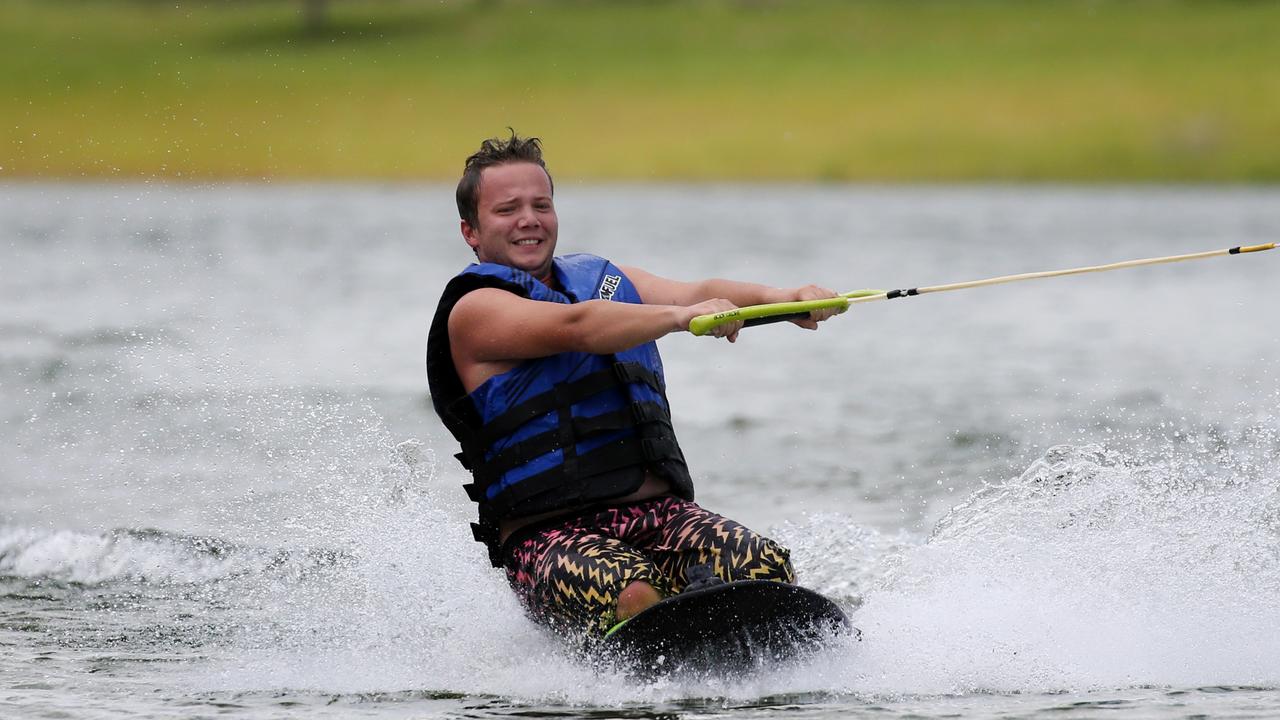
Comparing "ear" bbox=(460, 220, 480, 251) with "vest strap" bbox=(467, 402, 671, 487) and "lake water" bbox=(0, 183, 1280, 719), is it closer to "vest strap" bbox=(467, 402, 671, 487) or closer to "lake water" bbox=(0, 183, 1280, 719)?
"vest strap" bbox=(467, 402, 671, 487)

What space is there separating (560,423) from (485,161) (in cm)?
92

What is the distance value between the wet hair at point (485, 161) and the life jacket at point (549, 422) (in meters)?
0.24

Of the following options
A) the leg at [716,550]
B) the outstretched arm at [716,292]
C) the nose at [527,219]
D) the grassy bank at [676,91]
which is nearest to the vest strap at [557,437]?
the leg at [716,550]

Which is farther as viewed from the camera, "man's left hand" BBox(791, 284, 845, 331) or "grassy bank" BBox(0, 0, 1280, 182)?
"grassy bank" BBox(0, 0, 1280, 182)

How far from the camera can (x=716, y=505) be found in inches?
389

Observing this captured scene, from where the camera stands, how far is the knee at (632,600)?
5.61 meters

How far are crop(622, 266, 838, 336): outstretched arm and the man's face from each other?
40 cm

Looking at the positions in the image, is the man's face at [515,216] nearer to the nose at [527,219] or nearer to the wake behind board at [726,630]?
the nose at [527,219]

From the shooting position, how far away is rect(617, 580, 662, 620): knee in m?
5.61

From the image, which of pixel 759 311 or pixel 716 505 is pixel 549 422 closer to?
pixel 759 311

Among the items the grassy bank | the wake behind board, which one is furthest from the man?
the grassy bank

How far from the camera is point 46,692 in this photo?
19.6 feet

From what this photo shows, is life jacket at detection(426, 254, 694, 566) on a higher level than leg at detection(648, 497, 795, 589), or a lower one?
higher

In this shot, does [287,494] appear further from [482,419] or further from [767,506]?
[482,419]
